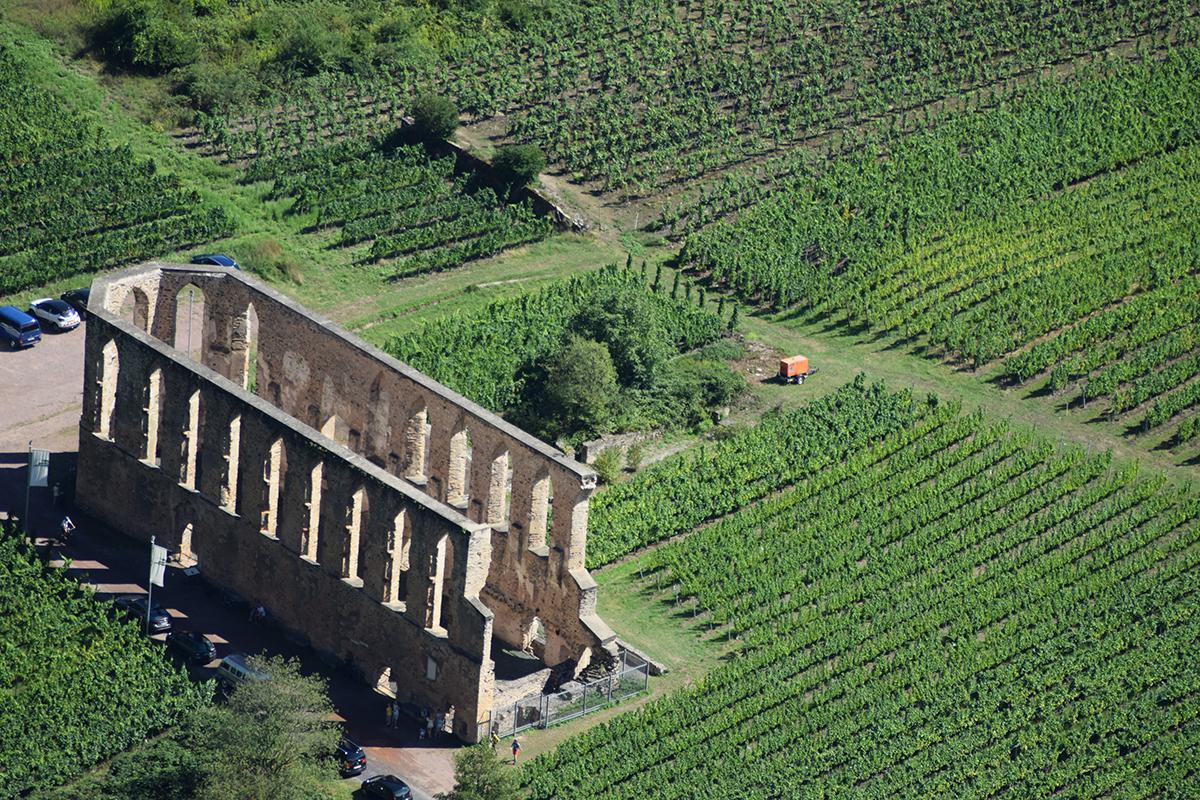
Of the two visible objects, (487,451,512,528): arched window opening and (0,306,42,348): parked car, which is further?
(0,306,42,348): parked car

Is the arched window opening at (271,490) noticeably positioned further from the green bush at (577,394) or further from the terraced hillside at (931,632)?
the green bush at (577,394)

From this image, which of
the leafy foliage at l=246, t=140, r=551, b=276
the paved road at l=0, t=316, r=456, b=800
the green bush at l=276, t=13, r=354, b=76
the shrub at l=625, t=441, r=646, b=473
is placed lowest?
the paved road at l=0, t=316, r=456, b=800

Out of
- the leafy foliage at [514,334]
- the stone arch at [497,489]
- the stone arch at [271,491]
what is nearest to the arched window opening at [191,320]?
the leafy foliage at [514,334]

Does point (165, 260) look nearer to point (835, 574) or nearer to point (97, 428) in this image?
point (97, 428)

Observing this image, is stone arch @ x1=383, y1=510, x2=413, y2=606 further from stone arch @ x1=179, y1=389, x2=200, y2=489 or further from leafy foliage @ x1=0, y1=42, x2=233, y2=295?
leafy foliage @ x1=0, y1=42, x2=233, y2=295

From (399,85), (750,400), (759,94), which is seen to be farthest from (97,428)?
(759,94)

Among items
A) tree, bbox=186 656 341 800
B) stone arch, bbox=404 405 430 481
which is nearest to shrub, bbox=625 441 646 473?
stone arch, bbox=404 405 430 481
